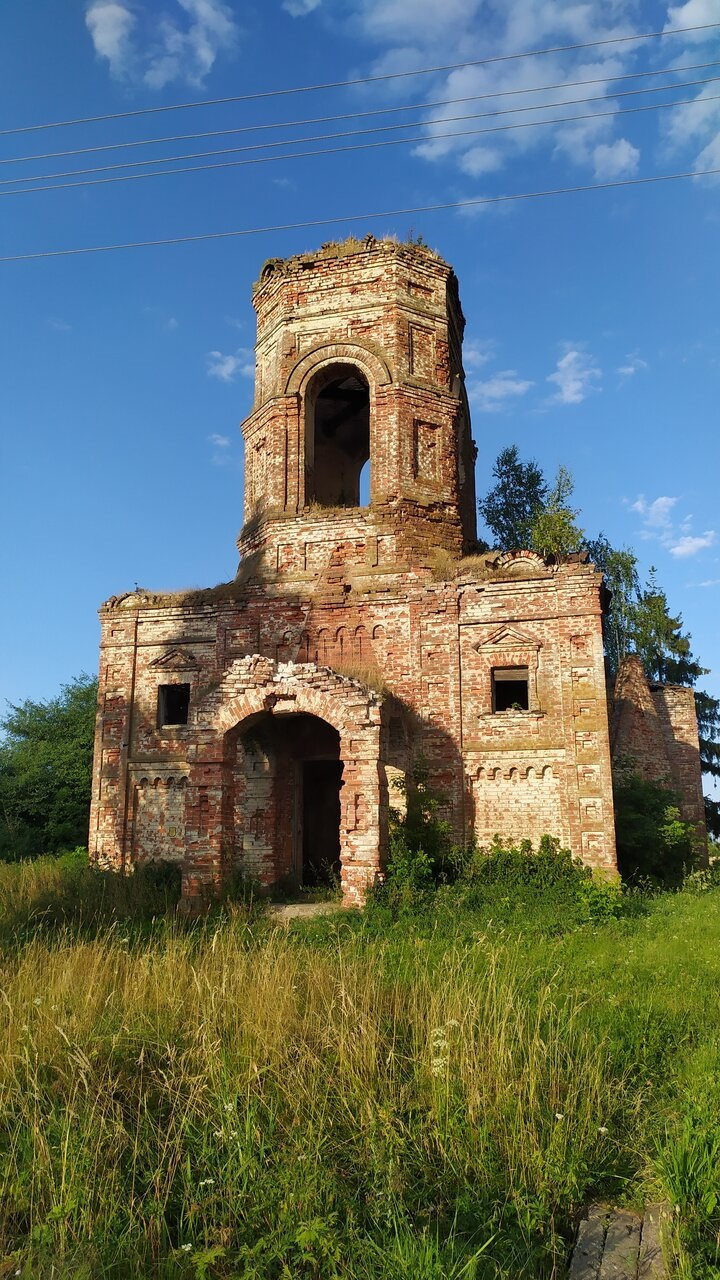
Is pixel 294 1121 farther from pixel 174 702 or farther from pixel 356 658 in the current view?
pixel 174 702

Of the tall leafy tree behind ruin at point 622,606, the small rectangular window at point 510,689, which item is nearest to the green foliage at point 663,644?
the tall leafy tree behind ruin at point 622,606

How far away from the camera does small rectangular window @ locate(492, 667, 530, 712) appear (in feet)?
46.9

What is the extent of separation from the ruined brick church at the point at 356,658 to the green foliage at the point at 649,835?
170 cm

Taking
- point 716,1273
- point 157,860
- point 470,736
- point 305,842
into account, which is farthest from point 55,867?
point 716,1273

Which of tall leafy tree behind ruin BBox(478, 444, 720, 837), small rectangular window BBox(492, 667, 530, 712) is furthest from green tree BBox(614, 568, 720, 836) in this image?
small rectangular window BBox(492, 667, 530, 712)

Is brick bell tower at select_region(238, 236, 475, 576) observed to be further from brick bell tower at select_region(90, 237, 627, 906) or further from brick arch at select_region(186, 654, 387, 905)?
brick arch at select_region(186, 654, 387, 905)

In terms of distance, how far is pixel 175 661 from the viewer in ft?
53.0

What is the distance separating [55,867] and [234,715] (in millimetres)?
5104

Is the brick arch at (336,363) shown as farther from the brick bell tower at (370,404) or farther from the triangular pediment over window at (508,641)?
the triangular pediment over window at (508,641)

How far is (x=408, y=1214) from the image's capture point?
3779mm

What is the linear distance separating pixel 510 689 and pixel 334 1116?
11485mm

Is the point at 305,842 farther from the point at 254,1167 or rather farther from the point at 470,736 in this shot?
the point at 254,1167

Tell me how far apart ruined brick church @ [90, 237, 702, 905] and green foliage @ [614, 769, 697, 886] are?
170 centimetres

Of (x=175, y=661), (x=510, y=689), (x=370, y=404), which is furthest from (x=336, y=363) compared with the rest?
(x=510, y=689)
